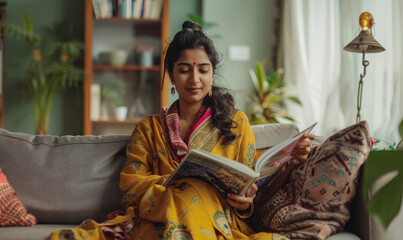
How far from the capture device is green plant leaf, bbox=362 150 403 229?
50cm

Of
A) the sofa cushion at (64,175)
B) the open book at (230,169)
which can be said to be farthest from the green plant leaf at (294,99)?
the open book at (230,169)

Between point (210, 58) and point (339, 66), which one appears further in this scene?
point (339, 66)

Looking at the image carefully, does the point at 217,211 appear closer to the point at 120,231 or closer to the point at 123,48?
the point at 120,231

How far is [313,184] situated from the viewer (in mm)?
1343

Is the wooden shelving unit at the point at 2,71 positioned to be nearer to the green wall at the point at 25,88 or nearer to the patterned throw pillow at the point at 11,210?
the green wall at the point at 25,88

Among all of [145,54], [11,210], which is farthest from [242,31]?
[11,210]

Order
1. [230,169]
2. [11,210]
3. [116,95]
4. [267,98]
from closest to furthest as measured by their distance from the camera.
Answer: [230,169], [11,210], [267,98], [116,95]

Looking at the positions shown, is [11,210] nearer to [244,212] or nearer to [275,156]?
[244,212]

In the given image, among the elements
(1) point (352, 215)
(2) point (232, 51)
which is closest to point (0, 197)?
(1) point (352, 215)

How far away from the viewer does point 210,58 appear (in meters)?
1.71

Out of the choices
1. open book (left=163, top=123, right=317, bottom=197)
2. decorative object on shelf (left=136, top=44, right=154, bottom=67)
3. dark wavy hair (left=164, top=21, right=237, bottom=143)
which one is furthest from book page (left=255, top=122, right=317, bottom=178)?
decorative object on shelf (left=136, top=44, right=154, bottom=67)

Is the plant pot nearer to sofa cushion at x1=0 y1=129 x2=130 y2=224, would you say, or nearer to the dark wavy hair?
sofa cushion at x1=0 y1=129 x2=130 y2=224

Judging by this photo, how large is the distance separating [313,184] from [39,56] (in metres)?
3.46

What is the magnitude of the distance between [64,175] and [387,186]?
1428mm
